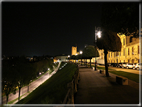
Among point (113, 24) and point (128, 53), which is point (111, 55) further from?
point (113, 24)

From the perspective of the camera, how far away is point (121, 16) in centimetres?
665

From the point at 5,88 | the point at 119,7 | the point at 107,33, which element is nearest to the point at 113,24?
the point at 119,7

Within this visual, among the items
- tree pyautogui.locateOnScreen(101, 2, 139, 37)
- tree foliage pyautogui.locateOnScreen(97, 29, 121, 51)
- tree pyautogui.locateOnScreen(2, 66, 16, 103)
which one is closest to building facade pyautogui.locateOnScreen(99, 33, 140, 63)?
tree foliage pyautogui.locateOnScreen(97, 29, 121, 51)

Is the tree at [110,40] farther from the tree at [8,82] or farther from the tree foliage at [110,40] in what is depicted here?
the tree at [8,82]

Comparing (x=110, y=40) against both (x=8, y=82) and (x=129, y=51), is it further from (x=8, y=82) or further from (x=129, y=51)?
(x=129, y=51)

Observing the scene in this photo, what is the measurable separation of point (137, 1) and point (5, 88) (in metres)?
31.1

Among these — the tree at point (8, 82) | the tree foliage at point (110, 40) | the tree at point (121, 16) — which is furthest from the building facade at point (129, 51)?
the tree at point (121, 16)

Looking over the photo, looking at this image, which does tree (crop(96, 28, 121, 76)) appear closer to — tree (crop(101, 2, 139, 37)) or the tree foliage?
the tree foliage

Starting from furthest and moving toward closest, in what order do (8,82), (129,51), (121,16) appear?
(129,51) < (8,82) < (121,16)

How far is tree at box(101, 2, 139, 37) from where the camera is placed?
6.20 m

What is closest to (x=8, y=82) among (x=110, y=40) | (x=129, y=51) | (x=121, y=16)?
(x=110, y=40)

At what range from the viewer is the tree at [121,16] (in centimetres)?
620

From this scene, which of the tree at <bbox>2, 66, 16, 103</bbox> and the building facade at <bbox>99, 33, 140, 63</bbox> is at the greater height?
the building facade at <bbox>99, 33, 140, 63</bbox>

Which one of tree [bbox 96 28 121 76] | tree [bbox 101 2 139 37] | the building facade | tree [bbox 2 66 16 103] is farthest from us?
the building facade
